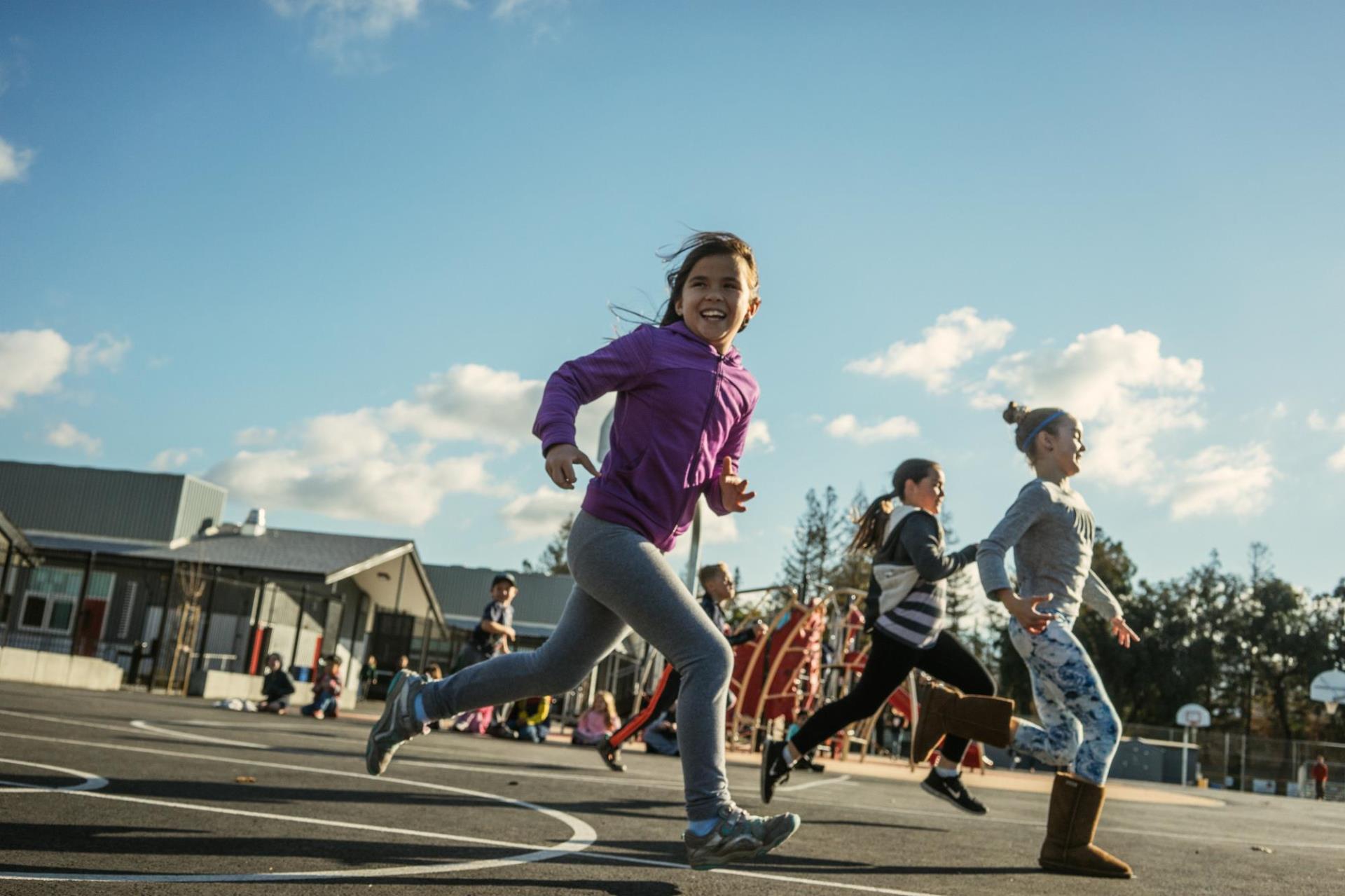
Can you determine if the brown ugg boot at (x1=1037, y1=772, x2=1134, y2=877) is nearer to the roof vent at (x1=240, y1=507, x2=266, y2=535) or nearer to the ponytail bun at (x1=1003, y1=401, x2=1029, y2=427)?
the ponytail bun at (x1=1003, y1=401, x2=1029, y2=427)

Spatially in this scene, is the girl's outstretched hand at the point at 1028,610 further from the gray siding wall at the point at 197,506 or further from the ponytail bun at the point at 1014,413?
the gray siding wall at the point at 197,506

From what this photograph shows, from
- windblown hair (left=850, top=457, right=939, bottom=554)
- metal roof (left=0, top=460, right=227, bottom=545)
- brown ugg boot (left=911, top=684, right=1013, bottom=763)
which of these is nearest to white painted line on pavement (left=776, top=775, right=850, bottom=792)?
windblown hair (left=850, top=457, right=939, bottom=554)

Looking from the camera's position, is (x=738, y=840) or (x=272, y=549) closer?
(x=738, y=840)

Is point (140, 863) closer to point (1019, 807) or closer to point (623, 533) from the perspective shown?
point (623, 533)

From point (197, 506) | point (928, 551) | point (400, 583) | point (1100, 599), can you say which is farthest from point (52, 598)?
point (1100, 599)

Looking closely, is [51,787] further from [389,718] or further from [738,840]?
[738,840]

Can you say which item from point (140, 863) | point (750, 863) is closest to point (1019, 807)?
point (750, 863)

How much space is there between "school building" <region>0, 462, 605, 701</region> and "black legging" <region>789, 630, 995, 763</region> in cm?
2410

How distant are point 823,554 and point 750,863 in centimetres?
6363

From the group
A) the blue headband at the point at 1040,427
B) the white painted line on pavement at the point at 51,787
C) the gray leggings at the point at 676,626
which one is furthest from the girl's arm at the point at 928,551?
the white painted line on pavement at the point at 51,787

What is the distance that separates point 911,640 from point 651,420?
9.77 feet

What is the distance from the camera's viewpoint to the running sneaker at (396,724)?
3.59 m

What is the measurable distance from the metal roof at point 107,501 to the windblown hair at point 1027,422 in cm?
3673

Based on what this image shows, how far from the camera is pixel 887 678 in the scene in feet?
18.6
